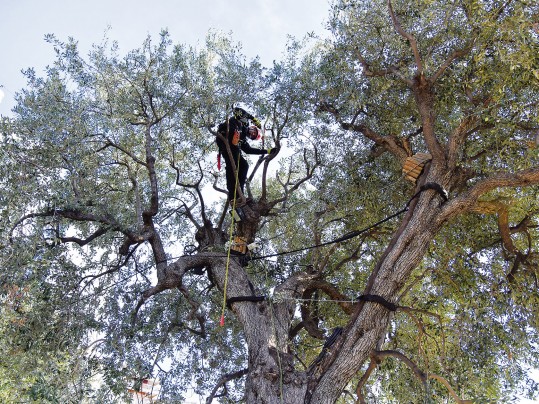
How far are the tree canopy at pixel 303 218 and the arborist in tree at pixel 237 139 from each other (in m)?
0.33

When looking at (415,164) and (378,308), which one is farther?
(415,164)

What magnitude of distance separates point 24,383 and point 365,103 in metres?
6.58

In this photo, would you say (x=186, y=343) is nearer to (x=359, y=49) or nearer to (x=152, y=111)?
(x=152, y=111)

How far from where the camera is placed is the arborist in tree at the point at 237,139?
807cm

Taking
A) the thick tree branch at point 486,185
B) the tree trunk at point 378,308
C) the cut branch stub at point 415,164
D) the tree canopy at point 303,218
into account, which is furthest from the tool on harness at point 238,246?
the thick tree branch at point 486,185

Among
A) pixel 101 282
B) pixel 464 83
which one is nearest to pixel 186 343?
pixel 101 282

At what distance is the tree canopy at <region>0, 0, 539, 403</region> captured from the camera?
6.46 meters

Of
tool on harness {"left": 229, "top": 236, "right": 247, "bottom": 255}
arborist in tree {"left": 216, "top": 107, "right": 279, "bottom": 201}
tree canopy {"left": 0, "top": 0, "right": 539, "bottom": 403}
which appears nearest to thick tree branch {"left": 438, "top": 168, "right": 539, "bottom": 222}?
tree canopy {"left": 0, "top": 0, "right": 539, "bottom": 403}

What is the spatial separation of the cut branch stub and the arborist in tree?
2171 millimetres

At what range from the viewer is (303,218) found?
10070mm

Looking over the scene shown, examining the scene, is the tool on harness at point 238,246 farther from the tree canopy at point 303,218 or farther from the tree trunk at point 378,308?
the tree trunk at point 378,308

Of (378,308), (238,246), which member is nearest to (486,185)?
(378,308)

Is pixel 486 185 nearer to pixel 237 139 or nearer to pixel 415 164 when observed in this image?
pixel 415 164

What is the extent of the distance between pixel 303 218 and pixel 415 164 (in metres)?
3.47
